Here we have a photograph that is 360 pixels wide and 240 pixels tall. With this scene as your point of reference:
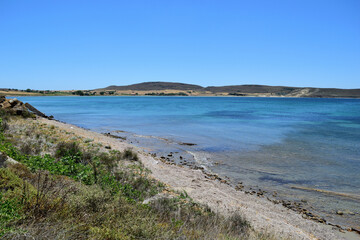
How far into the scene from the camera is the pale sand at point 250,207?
7113 millimetres

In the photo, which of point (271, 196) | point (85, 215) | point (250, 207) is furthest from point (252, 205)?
point (85, 215)

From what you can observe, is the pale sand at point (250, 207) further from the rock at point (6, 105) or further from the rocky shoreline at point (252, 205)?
the rock at point (6, 105)

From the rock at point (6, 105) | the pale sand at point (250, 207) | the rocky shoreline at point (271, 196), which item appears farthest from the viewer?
the rock at point (6, 105)

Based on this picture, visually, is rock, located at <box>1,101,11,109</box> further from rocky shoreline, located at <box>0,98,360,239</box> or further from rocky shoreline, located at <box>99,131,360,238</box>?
rocky shoreline, located at <box>0,98,360,239</box>

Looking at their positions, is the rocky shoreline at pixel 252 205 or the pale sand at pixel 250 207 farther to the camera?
the rocky shoreline at pixel 252 205

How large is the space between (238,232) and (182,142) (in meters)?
15.5

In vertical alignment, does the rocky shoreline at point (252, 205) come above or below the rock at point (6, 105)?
below

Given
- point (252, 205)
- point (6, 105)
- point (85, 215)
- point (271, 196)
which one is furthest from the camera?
point (6, 105)

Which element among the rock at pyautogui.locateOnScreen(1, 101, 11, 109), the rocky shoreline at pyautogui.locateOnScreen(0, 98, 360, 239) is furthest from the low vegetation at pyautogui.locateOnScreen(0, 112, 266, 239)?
the rock at pyautogui.locateOnScreen(1, 101, 11, 109)

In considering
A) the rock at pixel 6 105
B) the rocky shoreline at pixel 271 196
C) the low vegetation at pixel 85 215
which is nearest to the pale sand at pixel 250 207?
the rocky shoreline at pixel 271 196

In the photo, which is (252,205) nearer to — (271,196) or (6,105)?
(271,196)

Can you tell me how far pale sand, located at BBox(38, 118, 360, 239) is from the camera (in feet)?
23.3

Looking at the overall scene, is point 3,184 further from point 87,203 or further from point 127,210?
point 127,210

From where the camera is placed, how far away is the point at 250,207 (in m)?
8.48
